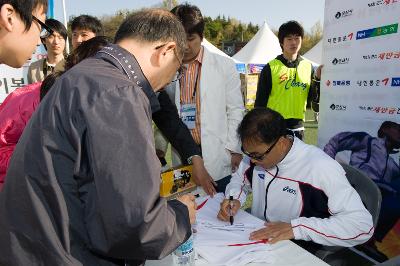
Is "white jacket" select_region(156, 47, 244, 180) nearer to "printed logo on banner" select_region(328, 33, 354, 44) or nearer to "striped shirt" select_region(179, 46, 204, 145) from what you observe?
"striped shirt" select_region(179, 46, 204, 145)

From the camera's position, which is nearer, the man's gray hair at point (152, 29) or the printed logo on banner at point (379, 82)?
the man's gray hair at point (152, 29)

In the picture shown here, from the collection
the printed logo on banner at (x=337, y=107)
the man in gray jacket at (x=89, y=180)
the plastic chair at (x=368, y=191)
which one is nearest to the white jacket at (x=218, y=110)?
the plastic chair at (x=368, y=191)

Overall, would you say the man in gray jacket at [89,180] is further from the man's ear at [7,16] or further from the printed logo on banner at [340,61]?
the printed logo on banner at [340,61]

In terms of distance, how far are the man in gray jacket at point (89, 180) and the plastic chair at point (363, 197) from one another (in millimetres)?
1017

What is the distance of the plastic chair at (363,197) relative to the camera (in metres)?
1.65

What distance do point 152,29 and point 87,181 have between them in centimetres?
47

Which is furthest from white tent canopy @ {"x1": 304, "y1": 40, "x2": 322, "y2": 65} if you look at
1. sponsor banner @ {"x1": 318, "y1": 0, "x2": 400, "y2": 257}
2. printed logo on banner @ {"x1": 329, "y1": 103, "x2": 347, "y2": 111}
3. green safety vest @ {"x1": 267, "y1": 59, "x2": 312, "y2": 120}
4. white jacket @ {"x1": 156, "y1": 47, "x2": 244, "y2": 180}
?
white jacket @ {"x1": 156, "y1": 47, "x2": 244, "y2": 180}

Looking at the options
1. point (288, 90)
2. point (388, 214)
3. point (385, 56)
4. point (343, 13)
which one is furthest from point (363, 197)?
point (288, 90)

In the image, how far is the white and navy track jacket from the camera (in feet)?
5.11

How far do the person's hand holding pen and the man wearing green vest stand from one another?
214 centimetres

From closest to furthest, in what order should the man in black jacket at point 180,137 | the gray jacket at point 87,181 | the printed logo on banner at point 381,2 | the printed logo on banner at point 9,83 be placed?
1. the gray jacket at point 87,181
2. the man in black jacket at point 180,137
3. the printed logo on banner at point 381,2
4. the printed logo on banner at point 9,83

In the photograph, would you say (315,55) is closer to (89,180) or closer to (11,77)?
A: (11,77)

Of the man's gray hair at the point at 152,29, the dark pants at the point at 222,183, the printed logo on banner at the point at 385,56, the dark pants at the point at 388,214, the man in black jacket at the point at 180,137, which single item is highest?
the man's gray hair at the point at 152,29

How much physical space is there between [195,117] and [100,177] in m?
1.76
